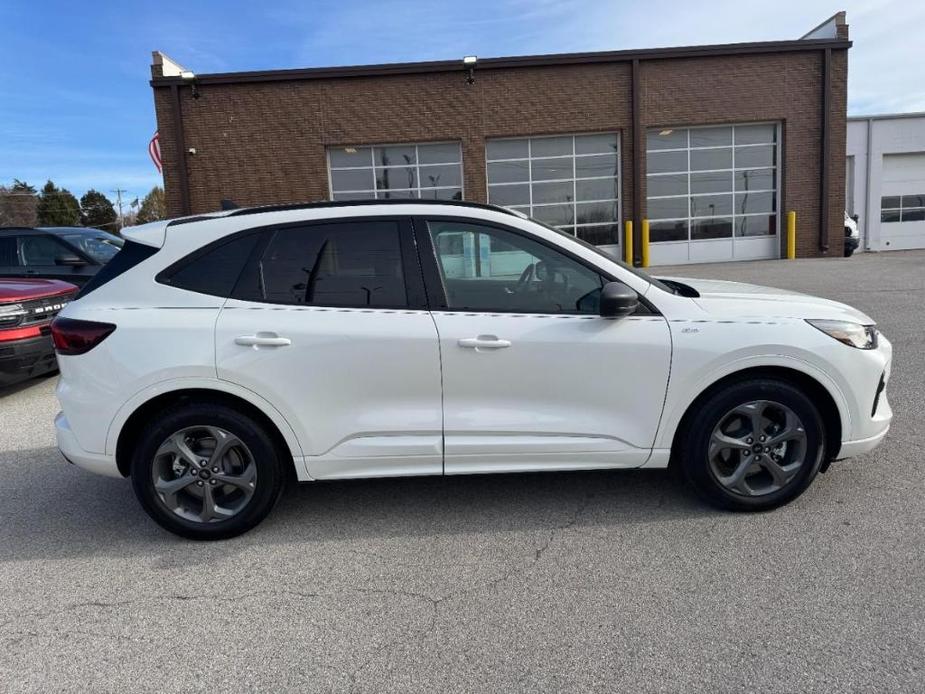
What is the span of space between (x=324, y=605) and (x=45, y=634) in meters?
1.16

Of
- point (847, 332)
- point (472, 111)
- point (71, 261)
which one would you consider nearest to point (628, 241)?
point (472, 111)

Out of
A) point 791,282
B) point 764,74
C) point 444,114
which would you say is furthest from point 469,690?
point 764,74

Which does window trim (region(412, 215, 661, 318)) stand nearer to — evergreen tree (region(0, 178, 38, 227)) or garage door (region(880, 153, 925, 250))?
garage door (region(880, 153, 925, 250))

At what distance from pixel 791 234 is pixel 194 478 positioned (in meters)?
21.9

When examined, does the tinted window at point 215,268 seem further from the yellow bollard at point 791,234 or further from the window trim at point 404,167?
the yellow bollard at point 791,234

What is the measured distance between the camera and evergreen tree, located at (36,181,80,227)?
6794 centimetres

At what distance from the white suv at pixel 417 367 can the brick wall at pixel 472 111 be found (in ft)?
58.5

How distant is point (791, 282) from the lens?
14.9 meters

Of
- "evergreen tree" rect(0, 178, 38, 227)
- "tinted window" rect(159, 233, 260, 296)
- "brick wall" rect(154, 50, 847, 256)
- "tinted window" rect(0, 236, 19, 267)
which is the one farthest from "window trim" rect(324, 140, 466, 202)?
"evergreen tree" rect(0, 178, 38, 227)

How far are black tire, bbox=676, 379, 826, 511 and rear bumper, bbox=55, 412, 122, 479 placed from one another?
10.2 feet

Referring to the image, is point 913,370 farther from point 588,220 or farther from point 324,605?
point 588,220

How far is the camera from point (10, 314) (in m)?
6.48

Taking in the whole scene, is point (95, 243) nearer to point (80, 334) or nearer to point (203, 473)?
point (80, 334)

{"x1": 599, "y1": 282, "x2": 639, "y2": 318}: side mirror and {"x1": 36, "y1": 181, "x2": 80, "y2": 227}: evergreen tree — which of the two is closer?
{"x1": 599, "y1": 282, "x2": 639, "y2": 318}: side mirror
